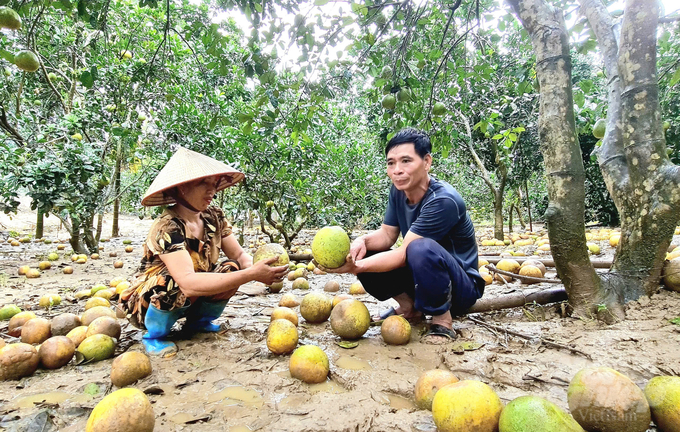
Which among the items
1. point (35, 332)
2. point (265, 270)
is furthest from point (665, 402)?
point (35, 332)

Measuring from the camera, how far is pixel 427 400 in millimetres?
1746

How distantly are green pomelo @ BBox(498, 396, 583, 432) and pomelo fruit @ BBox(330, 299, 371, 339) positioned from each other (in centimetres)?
135

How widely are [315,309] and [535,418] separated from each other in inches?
80.4

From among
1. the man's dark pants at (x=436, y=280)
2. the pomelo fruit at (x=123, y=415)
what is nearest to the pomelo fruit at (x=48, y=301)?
the pomelo fruit at (x=123, y=415)

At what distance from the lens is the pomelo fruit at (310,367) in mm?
2059

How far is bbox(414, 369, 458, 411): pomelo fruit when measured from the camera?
5.73ft

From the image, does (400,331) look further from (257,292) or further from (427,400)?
(257,292)

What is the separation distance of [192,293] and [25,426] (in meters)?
0.98

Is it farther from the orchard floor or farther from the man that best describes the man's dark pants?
the orchard floor

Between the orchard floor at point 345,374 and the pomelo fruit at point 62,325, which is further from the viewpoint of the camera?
the pomelo fruit at point 62,325

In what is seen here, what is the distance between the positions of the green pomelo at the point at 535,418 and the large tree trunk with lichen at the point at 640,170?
174 cm

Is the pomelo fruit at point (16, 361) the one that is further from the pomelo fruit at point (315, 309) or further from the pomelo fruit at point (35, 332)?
the pomelo fruit at point (315, 309)

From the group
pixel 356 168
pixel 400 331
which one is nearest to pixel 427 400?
pixel 400 331

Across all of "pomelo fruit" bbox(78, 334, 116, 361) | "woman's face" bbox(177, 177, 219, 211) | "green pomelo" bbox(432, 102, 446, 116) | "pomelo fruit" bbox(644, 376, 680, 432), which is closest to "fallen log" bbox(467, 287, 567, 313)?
"pomelo fruit" bbox(644, 376, 680, 432)
